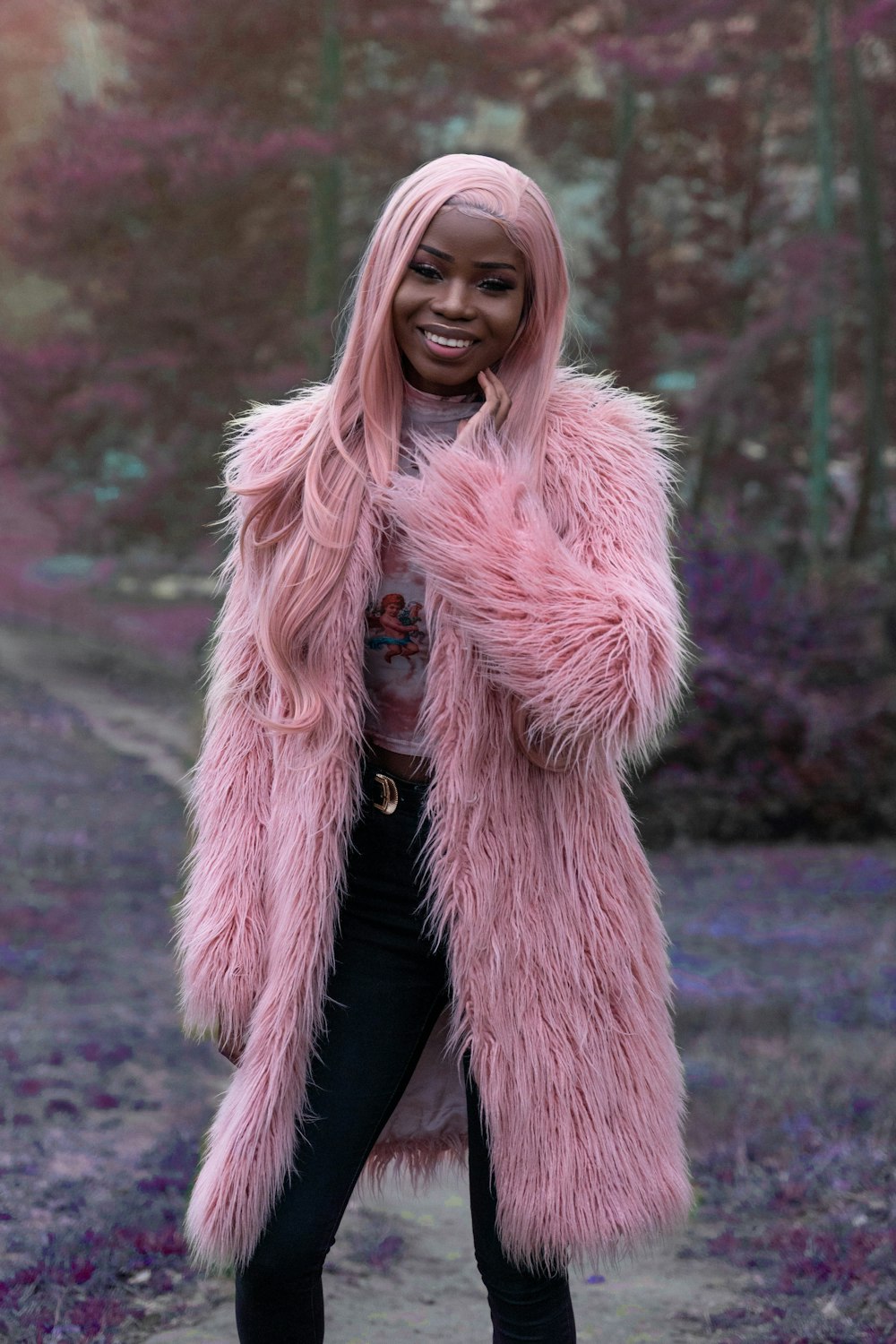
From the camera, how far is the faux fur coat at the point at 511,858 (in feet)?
7.02

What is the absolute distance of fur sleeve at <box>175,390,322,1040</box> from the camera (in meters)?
2.26

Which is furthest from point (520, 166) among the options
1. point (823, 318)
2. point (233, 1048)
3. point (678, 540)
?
point (233, 1048)

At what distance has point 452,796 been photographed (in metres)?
2.20

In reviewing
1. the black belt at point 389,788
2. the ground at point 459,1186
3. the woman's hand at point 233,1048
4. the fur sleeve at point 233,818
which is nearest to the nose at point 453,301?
the fur sleeve at point 233,818

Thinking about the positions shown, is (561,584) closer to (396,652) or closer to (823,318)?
(396,652)

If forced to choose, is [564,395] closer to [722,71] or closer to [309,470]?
[309,470]

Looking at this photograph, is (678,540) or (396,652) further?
(678,540)

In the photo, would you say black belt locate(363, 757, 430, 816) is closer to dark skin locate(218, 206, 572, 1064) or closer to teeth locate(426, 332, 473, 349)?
dark skin locate(218, 206, 572, 1064)

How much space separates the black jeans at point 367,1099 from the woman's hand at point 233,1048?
148 mm

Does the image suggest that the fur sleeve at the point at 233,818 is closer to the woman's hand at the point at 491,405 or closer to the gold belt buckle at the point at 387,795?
the gold belt buckle at the point at 387,795

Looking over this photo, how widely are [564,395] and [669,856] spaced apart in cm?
632

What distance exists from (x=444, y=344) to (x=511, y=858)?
31.0 inches

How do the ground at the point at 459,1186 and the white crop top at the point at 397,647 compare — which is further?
the ground at the point at 459,1186

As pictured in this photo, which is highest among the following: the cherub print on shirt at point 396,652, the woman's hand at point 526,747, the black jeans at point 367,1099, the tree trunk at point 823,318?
the tree trunk at point 823,318
